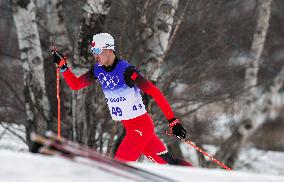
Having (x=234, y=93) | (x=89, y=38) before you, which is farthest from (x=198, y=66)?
(x=89, y=38)

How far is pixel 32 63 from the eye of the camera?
7176 millimetres

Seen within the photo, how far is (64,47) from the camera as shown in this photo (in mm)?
7695

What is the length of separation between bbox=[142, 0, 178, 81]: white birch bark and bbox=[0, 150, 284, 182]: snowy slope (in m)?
4.06

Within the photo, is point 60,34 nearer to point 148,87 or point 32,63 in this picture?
point 32,63

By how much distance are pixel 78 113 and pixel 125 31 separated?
84.6 inches

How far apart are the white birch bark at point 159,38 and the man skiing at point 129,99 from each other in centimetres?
205

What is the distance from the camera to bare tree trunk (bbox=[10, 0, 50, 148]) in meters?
7.05

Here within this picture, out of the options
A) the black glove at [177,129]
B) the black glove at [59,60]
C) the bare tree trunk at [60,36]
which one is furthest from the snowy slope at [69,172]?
the bare tree trunk at [60,36]

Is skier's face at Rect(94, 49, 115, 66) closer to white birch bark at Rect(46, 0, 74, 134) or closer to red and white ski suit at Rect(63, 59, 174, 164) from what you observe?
red and white ski suit at Rect(63, 59, 174, 164)

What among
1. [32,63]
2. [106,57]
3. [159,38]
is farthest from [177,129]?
[32,63]

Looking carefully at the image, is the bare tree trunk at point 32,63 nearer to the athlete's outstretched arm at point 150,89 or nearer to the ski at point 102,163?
the athlete's outstretched arm at point 150,89

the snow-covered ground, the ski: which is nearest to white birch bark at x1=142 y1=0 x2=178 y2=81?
the snow-covered ground

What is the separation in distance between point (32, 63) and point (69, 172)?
166 inches

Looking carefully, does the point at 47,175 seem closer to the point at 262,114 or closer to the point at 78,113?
the point at 78,113
